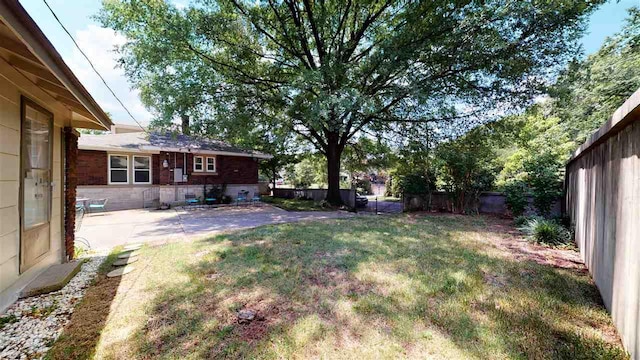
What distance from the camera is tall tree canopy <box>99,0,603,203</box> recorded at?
830cm

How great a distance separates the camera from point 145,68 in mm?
10961

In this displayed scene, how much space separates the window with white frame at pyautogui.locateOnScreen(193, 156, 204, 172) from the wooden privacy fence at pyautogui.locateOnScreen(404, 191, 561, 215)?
36.7ft

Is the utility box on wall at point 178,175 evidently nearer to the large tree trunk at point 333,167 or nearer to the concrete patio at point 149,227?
the concrete patio at point 149,227

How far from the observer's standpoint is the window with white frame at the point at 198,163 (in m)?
14.2

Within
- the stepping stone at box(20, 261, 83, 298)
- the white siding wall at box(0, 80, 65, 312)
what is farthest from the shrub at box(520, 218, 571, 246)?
the white siding wall at box(0, 80, 65, 312)

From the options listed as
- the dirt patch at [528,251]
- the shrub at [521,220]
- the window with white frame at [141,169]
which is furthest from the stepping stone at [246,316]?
the window with white frame at [141,169]

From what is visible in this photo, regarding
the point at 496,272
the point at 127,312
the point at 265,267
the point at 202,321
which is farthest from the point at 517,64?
the point at 127,312

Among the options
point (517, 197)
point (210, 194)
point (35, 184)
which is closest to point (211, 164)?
point (210, 194)

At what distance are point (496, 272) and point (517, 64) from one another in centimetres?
768

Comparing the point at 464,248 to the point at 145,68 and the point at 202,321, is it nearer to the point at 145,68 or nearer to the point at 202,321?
the point at 202,321

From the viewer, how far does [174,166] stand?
43.7ft

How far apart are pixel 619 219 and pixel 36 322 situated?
263 inches

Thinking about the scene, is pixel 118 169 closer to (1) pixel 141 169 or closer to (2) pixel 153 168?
(1) pixel 141 169

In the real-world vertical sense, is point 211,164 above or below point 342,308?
above
